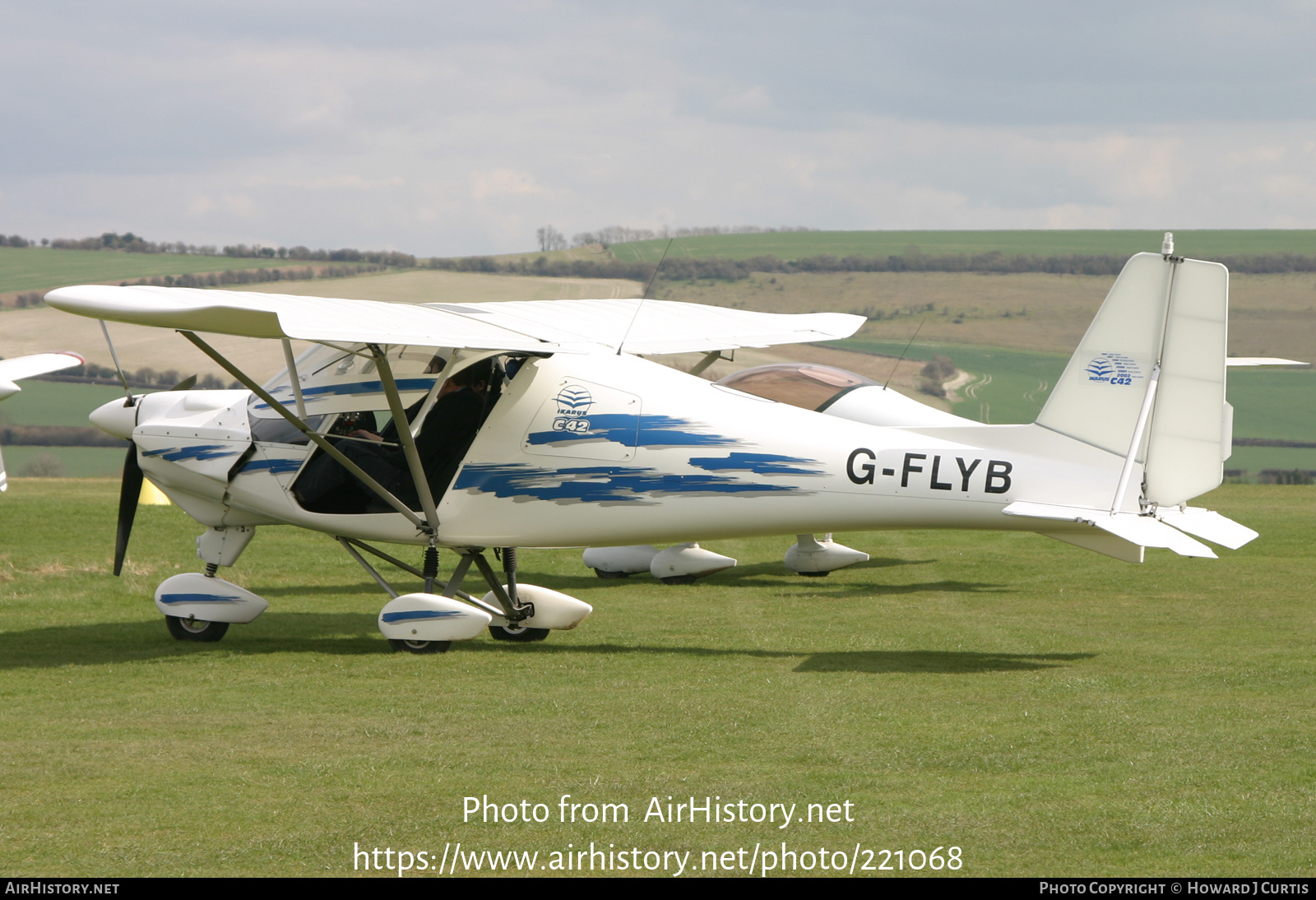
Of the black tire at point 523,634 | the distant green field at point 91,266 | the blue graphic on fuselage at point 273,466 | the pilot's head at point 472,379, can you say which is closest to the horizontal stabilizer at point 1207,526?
the black tire at point 523,634

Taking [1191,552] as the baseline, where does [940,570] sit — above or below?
below

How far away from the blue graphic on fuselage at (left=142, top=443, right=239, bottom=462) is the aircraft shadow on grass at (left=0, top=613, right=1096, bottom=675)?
1393 mm

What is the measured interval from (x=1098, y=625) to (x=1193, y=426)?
2.46m

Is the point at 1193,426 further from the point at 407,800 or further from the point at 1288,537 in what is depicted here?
the point at 1288,537

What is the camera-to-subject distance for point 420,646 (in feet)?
29.6

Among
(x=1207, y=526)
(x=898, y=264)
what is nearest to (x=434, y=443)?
(x=1207, y=526)

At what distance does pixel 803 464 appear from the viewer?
8.87m

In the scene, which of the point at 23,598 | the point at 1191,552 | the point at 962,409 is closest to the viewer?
the point at 1191,552

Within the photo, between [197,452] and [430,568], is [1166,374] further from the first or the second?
[197,452]

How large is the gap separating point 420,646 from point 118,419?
321 cm

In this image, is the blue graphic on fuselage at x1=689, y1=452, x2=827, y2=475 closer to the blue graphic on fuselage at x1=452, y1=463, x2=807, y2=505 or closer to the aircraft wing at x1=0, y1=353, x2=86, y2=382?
the blue graphic on fuselage at x1=452, y1=463, x2=807, y2=505

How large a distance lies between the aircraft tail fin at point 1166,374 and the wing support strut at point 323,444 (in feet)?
15.7

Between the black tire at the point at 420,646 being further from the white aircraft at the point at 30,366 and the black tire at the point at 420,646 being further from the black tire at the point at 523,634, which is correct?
the white aircraft at the point at 30,366
